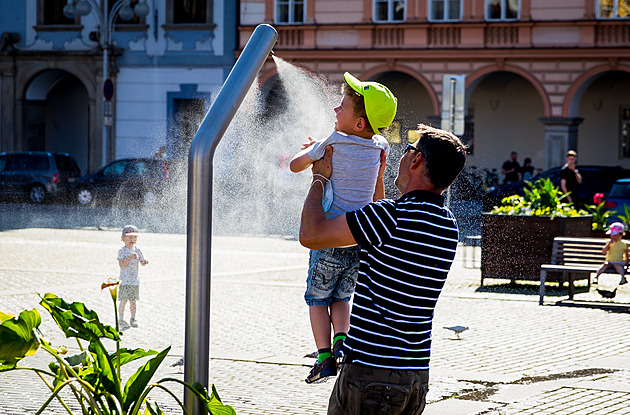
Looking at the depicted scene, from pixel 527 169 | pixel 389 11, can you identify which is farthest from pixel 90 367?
pixel 389 11

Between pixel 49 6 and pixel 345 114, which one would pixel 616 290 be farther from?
pixel 49 6

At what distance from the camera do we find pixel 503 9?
106 feet

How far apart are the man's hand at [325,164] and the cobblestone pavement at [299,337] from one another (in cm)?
271

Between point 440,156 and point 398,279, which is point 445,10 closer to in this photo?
point 440,156

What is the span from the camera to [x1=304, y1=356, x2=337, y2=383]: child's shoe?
15.2 feet

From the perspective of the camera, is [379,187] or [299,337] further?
[299,337]

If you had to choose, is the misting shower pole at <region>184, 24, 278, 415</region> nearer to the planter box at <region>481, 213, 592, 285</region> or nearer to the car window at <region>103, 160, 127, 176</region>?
the planter box at <region>481, 213, 592, 285</region>

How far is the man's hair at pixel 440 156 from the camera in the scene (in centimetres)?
372

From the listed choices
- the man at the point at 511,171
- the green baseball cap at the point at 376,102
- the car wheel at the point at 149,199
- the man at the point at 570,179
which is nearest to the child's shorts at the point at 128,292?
the green baseball cap at the point at 376,102

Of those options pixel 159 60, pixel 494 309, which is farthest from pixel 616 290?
pixel 159 60

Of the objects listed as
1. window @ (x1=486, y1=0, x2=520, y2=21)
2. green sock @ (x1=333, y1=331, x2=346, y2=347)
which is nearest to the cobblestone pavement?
green sock @ (x1=333, y1=331, x2=346, y2=347)

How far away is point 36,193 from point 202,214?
29.4 meters

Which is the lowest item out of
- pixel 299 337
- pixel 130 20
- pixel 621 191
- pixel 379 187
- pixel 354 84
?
pixel 299 337

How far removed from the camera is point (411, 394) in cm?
371
